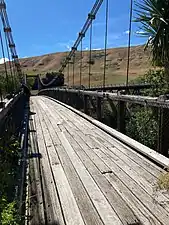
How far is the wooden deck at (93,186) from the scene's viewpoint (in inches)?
89.1

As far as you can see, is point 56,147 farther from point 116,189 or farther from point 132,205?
point 132,205

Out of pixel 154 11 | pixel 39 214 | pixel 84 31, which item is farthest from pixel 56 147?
pixel 84 31

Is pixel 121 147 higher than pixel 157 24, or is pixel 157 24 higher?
pixel 157 24

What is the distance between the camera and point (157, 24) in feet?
34.3

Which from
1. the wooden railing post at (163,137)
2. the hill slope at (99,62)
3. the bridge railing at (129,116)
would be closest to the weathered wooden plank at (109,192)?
the wooden railing post at (163,137)

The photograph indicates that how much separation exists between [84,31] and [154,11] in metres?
6.67

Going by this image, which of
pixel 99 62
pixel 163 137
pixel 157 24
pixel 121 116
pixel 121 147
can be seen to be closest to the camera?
pixel 163 137

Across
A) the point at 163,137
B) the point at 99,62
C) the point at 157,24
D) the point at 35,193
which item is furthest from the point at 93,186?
Answer: the point at 99,62

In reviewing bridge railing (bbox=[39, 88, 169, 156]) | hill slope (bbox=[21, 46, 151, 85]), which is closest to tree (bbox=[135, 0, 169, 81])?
bridge railing (bbox=[39, 88, 169, 156])

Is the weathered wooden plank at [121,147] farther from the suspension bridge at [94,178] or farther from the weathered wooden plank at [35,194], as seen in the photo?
the weathered wooden plank at [35,194]

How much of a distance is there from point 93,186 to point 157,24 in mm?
8606

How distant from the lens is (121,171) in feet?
10.5

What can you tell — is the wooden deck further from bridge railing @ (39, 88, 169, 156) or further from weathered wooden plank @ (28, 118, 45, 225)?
bridge railing @ (39, 88, 169, 156)

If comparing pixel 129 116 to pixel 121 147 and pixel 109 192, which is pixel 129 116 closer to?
pixel 121 147
